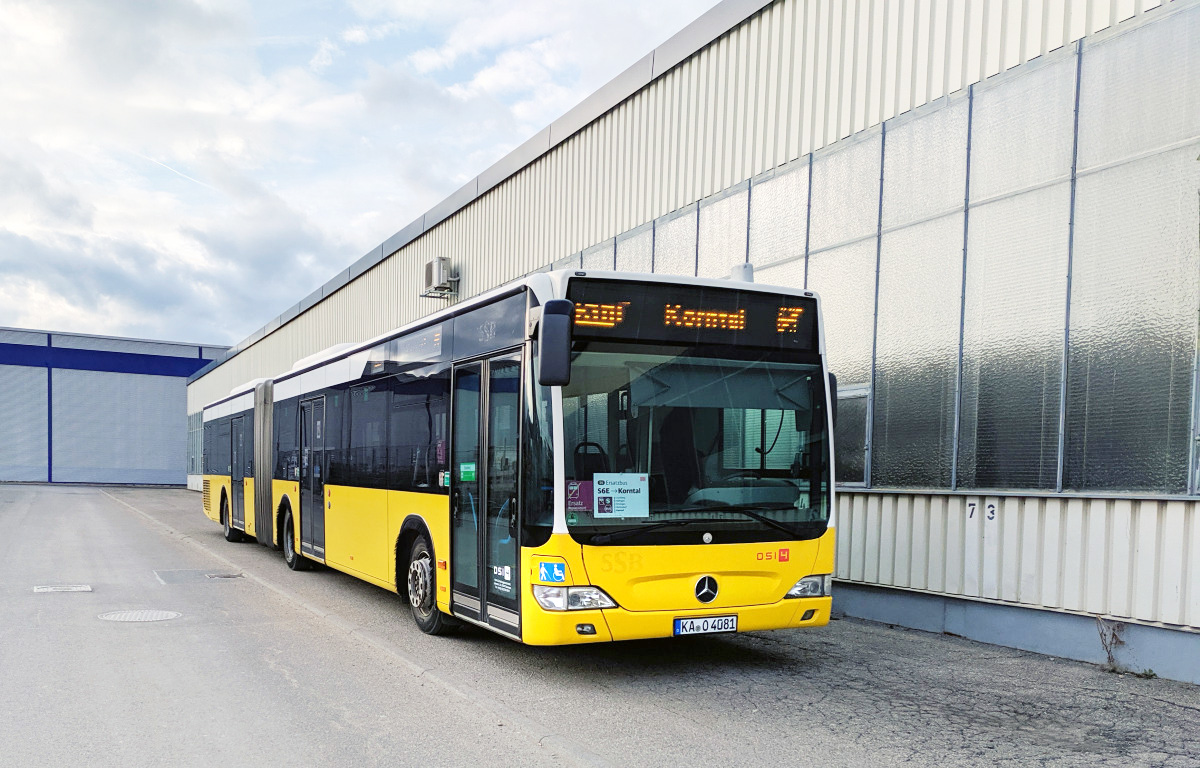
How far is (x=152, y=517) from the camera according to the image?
27312mm

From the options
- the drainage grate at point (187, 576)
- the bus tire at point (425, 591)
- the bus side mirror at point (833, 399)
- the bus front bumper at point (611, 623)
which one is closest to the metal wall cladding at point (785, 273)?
the bus side mirror at point (833, 399)

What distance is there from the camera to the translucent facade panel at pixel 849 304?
423 inches

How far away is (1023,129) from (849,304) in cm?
277

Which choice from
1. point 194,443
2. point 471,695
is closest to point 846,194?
point 471,695

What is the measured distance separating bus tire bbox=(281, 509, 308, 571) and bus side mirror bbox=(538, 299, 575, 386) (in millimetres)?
9024

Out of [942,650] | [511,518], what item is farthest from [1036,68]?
[511,518]

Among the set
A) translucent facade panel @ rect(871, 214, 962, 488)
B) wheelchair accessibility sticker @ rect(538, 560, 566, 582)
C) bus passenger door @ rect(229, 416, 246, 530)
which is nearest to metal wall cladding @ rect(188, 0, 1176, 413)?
translucent facade panel @ rect(871, 214, 962, 488)

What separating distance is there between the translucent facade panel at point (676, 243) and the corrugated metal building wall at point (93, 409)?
49.5 metres

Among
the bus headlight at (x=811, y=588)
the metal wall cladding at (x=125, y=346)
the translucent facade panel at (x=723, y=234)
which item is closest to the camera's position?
the bus headlight at (x=811, y=588)

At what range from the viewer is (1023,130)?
8.93 m

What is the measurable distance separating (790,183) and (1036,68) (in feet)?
11.7

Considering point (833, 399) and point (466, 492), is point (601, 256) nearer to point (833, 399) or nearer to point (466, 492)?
point (466, 492)

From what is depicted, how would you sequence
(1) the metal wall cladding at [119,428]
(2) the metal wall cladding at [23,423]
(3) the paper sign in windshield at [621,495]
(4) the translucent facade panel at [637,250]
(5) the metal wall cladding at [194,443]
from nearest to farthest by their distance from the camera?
(3) the paper sign in windshield at [621,495] < (4) the translucent facade panel at [637,250] < (2) the metal wall cladding at [23,423] < (5) the metal wall cladding at [194,443] < (1) the metal wall cladding at [119,428]

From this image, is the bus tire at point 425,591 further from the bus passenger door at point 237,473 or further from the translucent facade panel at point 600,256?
the bus passenger door at point 237,473
